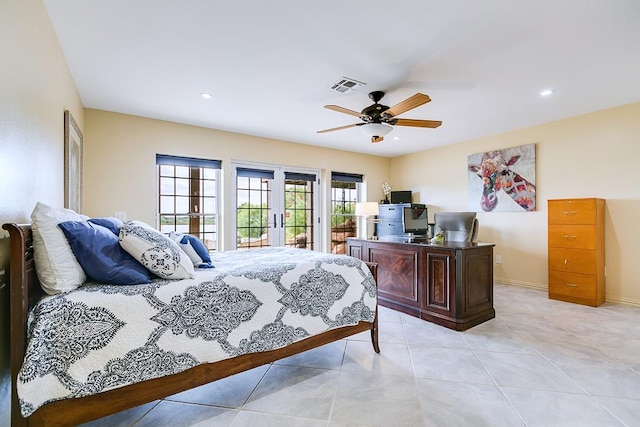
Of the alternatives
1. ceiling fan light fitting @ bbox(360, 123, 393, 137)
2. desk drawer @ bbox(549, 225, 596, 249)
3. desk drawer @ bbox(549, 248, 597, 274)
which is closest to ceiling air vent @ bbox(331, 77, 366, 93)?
ceiling fan light fitting @ bbox(360, 123, 393, 137)

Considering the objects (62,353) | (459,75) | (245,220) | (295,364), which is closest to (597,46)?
(459,75)

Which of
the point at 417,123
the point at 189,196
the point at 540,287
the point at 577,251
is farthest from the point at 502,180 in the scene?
the point at 189,196

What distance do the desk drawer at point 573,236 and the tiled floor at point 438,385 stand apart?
41.7 inches

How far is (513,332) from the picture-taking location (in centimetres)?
282

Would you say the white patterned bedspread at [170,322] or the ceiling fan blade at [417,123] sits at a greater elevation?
the ceiling fan blade at [417,123]

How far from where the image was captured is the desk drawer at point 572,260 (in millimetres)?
3591

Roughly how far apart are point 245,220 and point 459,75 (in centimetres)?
354

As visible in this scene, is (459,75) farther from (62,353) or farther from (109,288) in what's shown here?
(62,353)

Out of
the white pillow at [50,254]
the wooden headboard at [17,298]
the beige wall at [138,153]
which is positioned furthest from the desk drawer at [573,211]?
the wooden headboard at [17,298]

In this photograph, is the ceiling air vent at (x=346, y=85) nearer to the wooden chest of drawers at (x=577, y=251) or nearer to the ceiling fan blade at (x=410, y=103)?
the ceiling fan blade at (x=410, y=103)

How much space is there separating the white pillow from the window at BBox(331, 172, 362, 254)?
183 inches

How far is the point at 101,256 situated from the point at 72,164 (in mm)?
1931

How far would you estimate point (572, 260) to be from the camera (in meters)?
3.74

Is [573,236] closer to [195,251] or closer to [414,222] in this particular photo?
[414,222]
